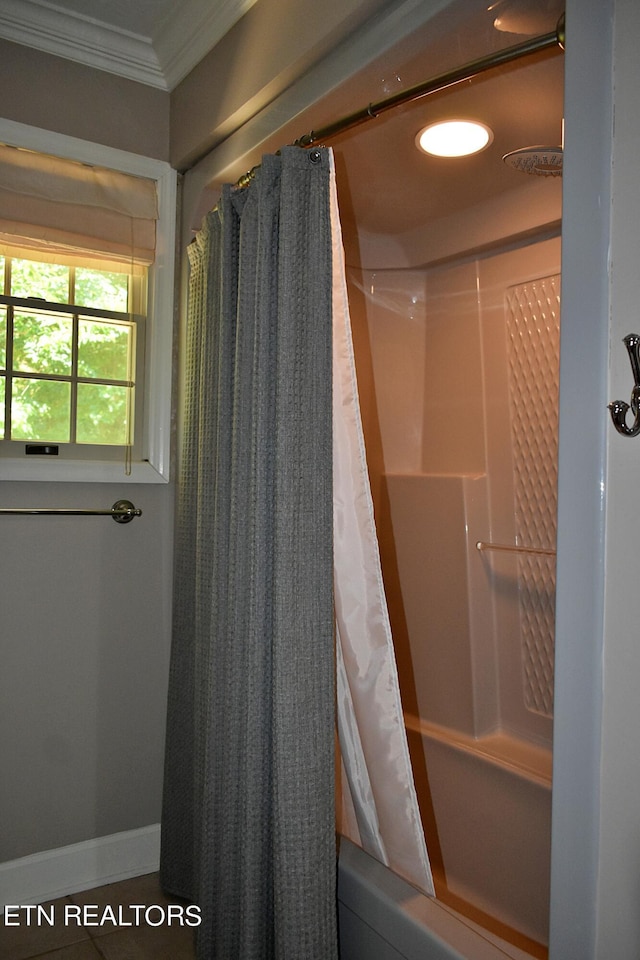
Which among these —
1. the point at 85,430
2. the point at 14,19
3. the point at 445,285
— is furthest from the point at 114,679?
the point at 14,19

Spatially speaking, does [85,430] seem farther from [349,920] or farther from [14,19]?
[349,920]

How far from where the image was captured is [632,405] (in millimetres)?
1000

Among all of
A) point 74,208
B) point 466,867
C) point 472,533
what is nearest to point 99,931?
point 466,867

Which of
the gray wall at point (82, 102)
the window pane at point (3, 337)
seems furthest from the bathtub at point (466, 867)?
the gray wall at point (82, 102)

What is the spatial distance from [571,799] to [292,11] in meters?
1.65

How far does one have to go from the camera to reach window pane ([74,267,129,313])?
2.20m

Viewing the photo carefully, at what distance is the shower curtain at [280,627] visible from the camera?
57.1 inches

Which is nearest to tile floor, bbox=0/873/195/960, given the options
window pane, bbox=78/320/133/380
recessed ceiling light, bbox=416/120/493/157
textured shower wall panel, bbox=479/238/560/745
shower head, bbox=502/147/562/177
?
textured shower wall panel, bbox=479/238/560/745

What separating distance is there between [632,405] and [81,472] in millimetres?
1564

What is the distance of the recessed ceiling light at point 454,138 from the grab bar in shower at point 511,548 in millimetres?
1127

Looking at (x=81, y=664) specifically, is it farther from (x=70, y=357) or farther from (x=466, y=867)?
(x=466, y=867)

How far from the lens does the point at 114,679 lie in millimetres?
2205

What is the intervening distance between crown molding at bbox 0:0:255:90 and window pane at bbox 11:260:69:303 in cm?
58

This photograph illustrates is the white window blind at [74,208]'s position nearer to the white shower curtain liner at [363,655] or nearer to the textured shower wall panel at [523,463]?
the white shower curtain liner at [363,655]
